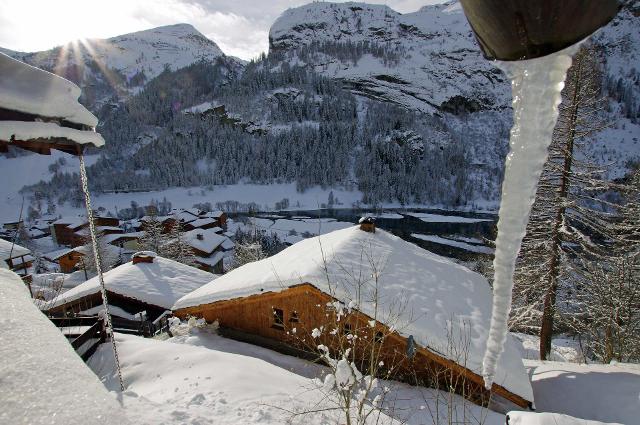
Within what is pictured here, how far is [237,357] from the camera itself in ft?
30.8

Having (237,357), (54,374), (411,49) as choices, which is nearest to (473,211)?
(237,357)

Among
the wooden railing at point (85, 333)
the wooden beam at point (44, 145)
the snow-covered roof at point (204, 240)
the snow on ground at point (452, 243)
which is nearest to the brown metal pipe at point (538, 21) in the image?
the wooden beam at point (44, 145)

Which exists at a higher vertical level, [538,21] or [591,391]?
[538,21]

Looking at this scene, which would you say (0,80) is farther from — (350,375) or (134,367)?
(134,367)

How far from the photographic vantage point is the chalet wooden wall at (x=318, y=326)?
32.2 feet

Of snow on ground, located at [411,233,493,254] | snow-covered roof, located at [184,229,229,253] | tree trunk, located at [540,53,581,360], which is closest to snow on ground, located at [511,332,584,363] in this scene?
tree trunk, located at [540,53,581,360]

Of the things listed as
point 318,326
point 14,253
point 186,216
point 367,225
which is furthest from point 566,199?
point 186,216

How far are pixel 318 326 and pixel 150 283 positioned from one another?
1226 cm

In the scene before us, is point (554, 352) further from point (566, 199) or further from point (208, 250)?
point (208, 250)

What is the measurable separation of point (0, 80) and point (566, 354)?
1017 inches

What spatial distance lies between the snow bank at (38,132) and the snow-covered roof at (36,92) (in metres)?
0.13

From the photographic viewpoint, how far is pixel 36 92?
4051mm

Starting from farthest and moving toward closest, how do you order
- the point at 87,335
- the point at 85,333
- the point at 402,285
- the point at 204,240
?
the point at 204,240
the point at 402,285
the point at 87,335
the point at 85,333

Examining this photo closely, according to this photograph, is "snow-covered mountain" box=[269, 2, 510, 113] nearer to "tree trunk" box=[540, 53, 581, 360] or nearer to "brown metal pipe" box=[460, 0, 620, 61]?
"tree trunk" box=[540, 53, 581, 360]
